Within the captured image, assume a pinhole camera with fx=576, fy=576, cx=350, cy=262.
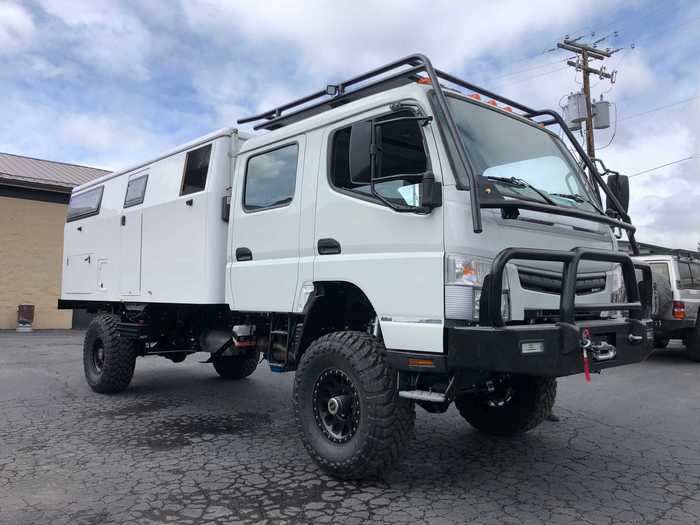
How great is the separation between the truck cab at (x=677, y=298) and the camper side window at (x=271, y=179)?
318 inches

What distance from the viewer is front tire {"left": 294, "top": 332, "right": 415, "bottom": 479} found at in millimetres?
3703

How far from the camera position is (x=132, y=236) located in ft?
22.7

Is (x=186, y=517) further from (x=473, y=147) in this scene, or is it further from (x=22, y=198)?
(x=22, y=198)

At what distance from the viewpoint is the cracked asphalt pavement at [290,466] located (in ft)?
11.6

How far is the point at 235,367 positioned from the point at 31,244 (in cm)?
1187

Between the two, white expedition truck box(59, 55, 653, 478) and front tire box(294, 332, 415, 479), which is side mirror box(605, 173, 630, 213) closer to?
white expedition truck box(59, 55, 653, 478)

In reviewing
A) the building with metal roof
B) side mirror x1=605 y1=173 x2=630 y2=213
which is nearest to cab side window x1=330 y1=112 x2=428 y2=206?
side mirror x1=605 y1=173 x2=630 y2=213

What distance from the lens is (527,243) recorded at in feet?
12.5

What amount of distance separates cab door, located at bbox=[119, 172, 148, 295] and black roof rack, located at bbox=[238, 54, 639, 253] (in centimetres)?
197

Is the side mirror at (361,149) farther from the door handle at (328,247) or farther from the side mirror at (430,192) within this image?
the door handle at (328,247)

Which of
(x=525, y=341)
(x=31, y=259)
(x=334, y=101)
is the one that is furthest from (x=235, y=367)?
(x=31, y=259)

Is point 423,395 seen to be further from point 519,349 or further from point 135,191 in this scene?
point 135,191

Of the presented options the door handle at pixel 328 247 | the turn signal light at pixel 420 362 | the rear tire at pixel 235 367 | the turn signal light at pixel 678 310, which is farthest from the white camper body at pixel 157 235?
the turn signal light at pixel 678 310

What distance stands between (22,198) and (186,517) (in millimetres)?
16405
